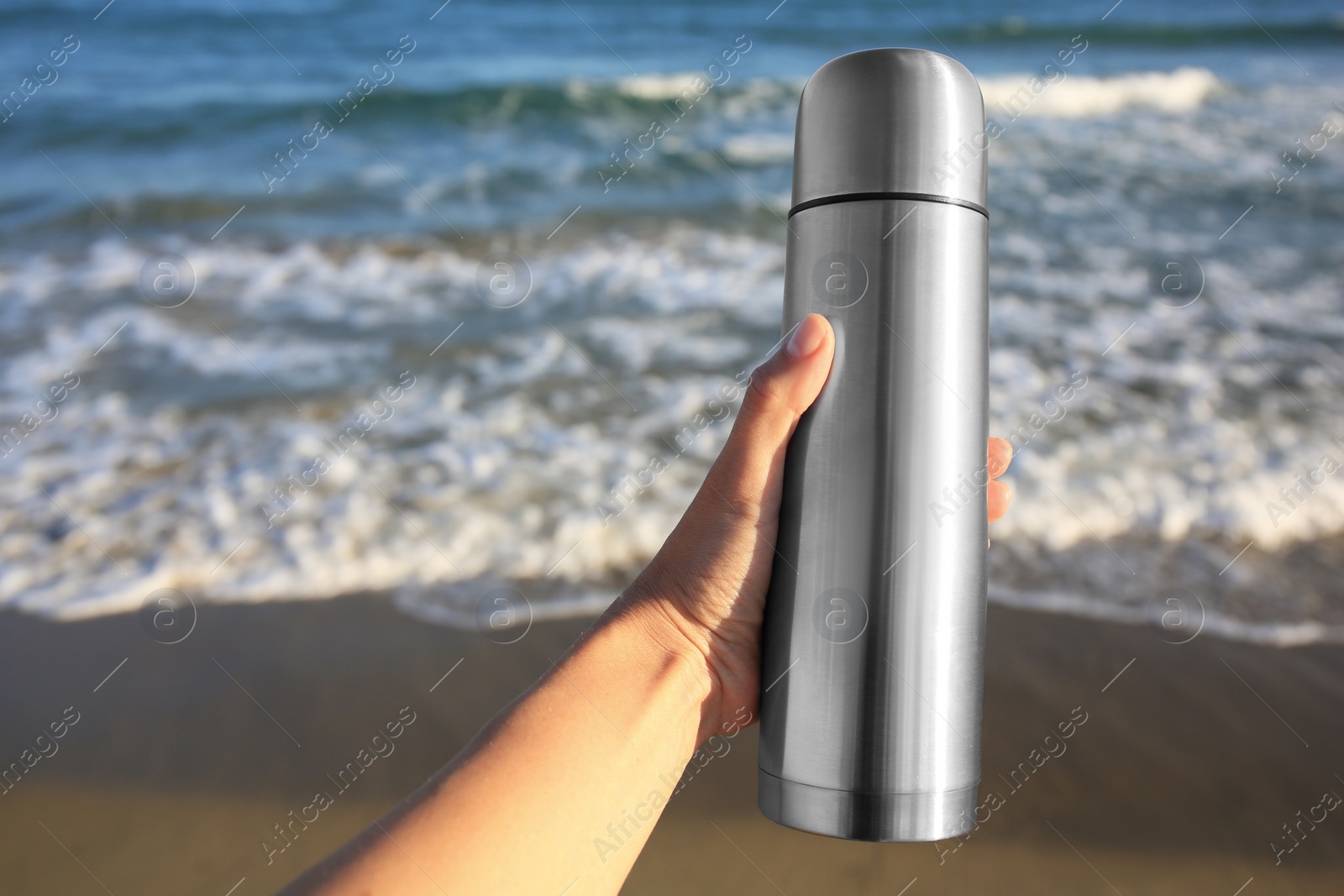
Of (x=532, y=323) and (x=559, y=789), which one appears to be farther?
(x=532, y=323)

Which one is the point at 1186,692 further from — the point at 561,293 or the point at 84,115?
the point at 84,115

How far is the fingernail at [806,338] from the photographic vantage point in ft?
2.66

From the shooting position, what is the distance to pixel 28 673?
1844 millimetres

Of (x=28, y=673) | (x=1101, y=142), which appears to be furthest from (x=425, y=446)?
(x=1101, y=142)

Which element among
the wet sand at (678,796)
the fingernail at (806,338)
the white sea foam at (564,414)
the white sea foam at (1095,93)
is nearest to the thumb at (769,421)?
the fingernail at (806,338)

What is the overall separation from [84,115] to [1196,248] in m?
7.51

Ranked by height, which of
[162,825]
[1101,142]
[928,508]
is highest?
[928,508]

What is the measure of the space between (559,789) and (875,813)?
29 cm

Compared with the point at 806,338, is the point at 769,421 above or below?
below

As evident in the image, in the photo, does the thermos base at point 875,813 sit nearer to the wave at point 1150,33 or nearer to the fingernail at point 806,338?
the fingernail at point 806,338

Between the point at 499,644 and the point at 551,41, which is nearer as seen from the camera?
the point at 499,644

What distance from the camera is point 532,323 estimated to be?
348 cm

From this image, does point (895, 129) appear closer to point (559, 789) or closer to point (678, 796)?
point (559, 789)

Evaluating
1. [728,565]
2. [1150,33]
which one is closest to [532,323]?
[728,565]
